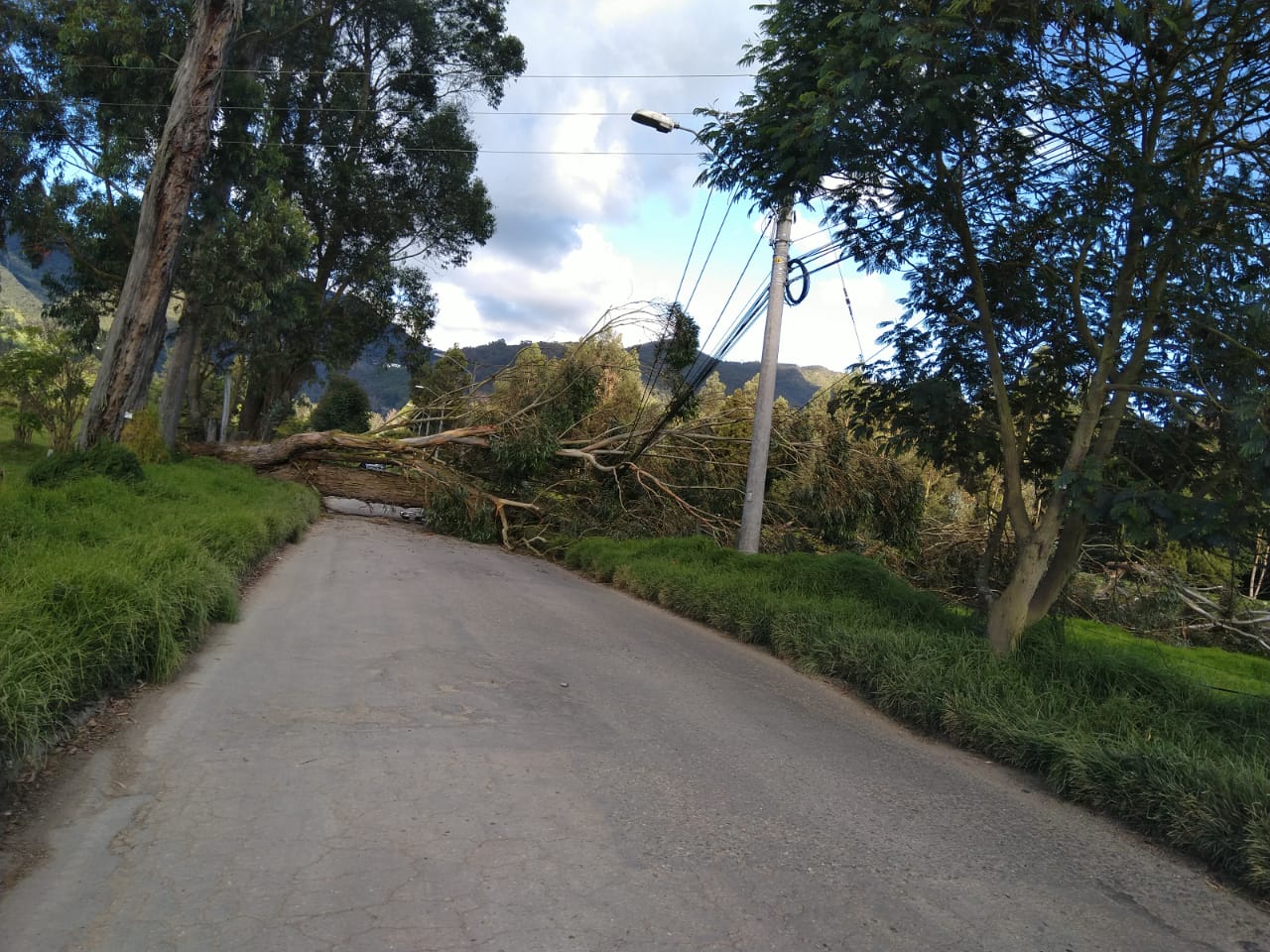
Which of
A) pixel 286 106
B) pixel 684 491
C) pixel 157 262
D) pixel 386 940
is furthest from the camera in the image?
pixel 286 106

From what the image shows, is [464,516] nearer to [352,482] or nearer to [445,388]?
[352,482]

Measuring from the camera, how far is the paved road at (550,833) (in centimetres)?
324

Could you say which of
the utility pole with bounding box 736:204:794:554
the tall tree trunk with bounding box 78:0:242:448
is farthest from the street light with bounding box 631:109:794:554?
the tall tree trunk with bounding box 78:0:242:448

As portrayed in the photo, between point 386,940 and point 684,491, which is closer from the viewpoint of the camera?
point 386,940

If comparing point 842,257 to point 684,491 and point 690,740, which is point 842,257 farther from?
point 684,491

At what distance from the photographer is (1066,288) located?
8.22 metres

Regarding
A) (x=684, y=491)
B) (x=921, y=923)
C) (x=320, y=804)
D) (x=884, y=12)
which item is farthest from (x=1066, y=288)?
(x=684, y=491)

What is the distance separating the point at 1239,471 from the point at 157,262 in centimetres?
1418

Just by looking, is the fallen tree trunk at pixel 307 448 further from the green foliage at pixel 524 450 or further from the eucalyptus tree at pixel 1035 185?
the eucalyptus tree at pixel 1035 185

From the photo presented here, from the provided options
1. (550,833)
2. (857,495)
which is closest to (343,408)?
(857,495)

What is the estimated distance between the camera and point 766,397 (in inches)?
503

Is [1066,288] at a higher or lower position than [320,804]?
higher

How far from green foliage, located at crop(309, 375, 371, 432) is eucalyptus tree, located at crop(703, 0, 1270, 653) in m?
36.3

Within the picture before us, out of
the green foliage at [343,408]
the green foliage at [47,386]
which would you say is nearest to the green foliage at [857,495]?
the green foliage at [47,386]
